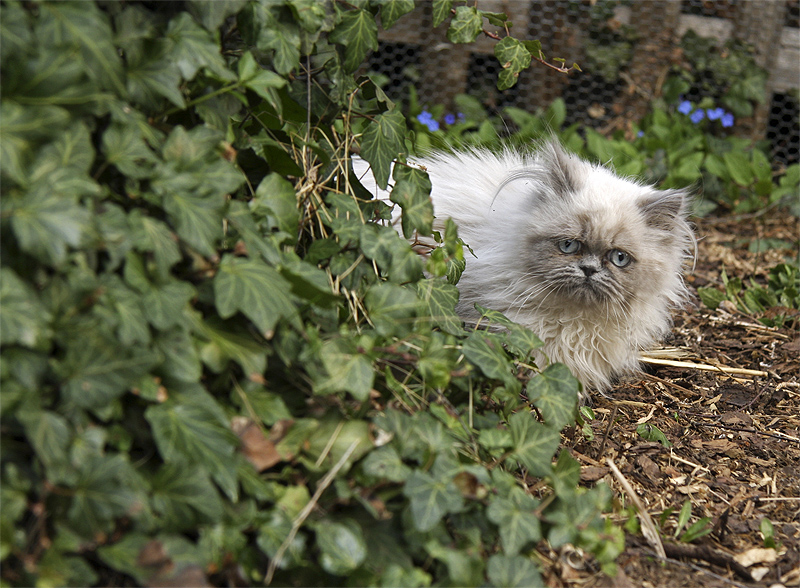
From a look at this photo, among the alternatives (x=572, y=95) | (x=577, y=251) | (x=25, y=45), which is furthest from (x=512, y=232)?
(x=572, y=95)

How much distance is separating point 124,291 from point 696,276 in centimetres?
281

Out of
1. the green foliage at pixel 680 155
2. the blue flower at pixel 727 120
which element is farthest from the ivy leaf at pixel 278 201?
the blue flower at pixel 727 120

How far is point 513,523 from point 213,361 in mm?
569

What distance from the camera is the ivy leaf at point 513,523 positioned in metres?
1.17

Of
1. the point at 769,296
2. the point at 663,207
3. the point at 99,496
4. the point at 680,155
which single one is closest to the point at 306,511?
the point at 99,496

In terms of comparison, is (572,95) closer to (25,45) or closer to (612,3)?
(612,3)

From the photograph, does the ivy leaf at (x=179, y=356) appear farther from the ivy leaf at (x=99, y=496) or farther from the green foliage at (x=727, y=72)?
the green foliage at (x=727, y=72)

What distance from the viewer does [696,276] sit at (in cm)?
323

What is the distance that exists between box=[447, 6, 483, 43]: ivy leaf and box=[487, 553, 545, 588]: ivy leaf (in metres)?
1.13

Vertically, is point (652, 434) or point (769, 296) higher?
point (652, 434)

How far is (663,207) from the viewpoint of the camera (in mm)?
2246

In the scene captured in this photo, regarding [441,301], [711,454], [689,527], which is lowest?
[711,454]

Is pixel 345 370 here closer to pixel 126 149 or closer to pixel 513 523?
pixel 513 523

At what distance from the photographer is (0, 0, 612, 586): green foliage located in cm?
99
